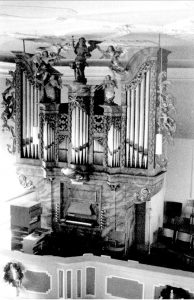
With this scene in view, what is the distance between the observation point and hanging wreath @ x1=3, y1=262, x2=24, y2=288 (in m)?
8.04

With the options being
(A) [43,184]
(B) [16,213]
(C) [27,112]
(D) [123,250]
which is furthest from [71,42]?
(D) [123,250]

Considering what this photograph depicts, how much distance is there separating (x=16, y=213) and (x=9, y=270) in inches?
52.7

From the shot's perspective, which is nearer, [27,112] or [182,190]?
[27,112]

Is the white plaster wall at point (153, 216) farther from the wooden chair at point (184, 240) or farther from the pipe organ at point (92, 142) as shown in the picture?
the wooden chair at point (184, 240)

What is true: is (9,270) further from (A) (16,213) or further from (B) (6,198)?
(B) (6,198)

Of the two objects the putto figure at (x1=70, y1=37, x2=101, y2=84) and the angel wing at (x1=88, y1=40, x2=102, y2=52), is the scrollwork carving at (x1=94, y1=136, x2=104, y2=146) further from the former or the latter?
the angel wing at (x1=88, y1=40, x2=102, y2=52)

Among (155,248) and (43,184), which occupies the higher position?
(43,184)

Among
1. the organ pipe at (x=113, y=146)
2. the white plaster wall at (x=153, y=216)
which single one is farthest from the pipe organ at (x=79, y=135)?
the white plaster wall at (x=153, y=216)

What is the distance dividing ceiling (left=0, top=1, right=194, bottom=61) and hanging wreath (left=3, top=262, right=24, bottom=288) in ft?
14.3

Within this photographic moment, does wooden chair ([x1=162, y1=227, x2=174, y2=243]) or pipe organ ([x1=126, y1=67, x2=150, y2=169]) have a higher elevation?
pipe organ ([x1=126, y1=67, x2=150, y2=169])

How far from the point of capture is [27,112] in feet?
30.7

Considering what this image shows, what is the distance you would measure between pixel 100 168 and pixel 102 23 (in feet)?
11.5

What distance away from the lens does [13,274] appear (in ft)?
26.5

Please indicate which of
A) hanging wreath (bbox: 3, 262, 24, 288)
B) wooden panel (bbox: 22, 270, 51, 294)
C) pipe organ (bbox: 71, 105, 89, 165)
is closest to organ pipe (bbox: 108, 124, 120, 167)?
pipe organ (bbox: 71, 105, 89, 165)
